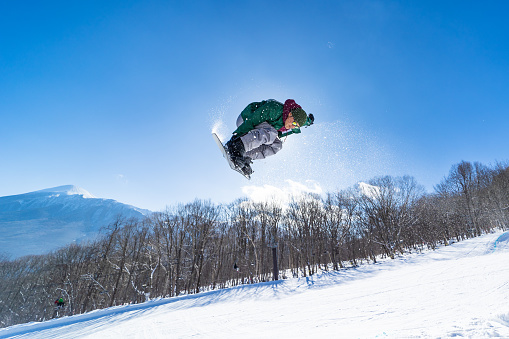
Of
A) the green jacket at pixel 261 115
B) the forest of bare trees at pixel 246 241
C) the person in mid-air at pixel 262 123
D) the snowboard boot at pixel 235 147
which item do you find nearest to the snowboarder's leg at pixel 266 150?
the person in mid-air at pixel 262 123

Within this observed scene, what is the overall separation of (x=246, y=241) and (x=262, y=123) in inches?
1166

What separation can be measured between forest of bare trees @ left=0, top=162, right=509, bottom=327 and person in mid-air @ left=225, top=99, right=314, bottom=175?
985 inches

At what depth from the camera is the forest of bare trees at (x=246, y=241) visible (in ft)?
90.5

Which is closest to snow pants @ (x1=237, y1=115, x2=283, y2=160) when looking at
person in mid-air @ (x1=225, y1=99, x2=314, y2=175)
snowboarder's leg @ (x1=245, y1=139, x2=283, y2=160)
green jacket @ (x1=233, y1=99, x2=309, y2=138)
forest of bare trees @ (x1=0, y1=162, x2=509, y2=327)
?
person in mid-air @ (x1=225, y1=99, x2=314, y2=175)

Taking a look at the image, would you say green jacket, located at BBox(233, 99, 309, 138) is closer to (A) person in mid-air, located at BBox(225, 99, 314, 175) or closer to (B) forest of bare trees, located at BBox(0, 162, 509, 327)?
(A) person in mid-air, located at BBox(225, 99, 314, 175)

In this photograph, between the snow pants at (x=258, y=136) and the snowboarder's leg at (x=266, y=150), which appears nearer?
the snow pants at (x=258, y=136)

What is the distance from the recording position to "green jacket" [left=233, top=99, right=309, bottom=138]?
437cm

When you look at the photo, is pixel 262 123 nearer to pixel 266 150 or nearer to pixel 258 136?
pixel 258 136

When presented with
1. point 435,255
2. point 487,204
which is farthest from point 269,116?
point 487,204

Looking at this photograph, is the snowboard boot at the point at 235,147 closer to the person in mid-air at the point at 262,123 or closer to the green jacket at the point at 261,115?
the person in mid-air at the point at 262,123

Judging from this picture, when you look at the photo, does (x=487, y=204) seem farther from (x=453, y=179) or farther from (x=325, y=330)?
(x=325, y=330)

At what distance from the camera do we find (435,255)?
2009 cm

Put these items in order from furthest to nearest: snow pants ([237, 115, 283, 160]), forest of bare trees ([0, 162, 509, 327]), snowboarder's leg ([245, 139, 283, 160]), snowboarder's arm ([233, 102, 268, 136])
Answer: forest of bare trees ([0, 162, 509, 327]), snowboarder's leg ([245, 139, 283, 160]), snowboarder's arm ([233, 102, 268, 136]), snow pants ([237, 115, 283, 160])

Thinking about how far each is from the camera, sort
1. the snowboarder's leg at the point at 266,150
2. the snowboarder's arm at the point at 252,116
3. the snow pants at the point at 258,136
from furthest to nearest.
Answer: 1. the snowboarder's leg at the point at 266,150
2. the snowboarder's arm at the point at 252,116
3. the snow pants at the point at 258,136
